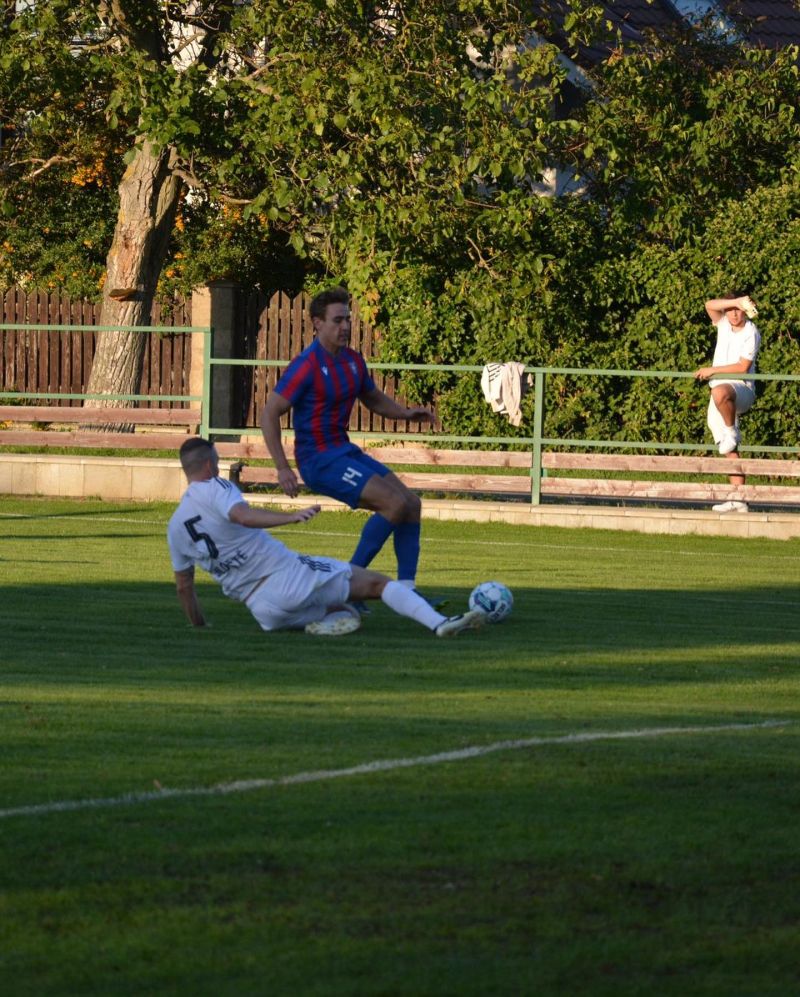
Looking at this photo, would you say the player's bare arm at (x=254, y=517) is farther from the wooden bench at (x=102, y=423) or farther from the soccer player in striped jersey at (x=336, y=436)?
the wooden bench at (x=102, y=423)

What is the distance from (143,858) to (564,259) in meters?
20.0

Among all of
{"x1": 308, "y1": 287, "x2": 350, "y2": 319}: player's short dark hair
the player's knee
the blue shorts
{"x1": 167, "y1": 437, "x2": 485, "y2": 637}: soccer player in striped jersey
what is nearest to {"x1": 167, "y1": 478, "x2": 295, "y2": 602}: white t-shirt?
{"x1": 167, "y1": 437, "x2": 485, "y2": 637}: soccer player in striped jersey

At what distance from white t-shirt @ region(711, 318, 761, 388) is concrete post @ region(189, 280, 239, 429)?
10.7 m

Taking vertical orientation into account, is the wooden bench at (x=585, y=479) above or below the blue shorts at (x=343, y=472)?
below

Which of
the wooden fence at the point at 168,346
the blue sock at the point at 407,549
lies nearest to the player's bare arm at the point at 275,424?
the blue sock at the point at 407,549

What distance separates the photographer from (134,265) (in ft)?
87.5

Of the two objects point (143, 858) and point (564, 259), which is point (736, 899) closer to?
point (143, 858)

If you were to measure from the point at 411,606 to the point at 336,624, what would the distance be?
433 mm

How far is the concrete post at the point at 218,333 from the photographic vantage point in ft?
96.6

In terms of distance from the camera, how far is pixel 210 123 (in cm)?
2388

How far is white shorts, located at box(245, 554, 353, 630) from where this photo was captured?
33.6 feet

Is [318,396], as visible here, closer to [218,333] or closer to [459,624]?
[459,624]

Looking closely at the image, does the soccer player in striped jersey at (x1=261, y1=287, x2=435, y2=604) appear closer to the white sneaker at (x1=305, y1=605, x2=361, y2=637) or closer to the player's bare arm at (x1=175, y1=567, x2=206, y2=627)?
the white sneaker at (x1=305, y1=605, x2=361, y2=637)

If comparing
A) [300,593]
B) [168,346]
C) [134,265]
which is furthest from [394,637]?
[168,346]
